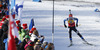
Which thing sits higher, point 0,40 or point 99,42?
point 0,40

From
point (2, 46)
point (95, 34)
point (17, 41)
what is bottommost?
point (95, 34)

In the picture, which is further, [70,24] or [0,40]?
[70,24]

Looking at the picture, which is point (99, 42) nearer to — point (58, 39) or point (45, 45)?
point (58, 39)

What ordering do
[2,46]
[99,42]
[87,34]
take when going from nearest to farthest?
[2,46] < [99,42] < [87,34]

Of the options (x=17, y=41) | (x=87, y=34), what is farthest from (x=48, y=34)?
(x=17, y=41)

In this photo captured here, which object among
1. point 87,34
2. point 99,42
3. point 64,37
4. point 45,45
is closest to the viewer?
point 45,45

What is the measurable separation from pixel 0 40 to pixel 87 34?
711cm

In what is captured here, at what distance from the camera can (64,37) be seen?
43.5 ft

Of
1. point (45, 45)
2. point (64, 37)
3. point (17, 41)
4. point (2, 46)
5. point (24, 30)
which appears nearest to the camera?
point (17, 41)

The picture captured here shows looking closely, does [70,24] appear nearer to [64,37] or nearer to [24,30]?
[64,37]

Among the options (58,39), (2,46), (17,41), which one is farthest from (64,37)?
(17,41)

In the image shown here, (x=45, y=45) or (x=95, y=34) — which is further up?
(x=45, y=45)

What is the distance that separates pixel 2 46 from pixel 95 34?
290 inches

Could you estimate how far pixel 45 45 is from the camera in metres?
7.42
